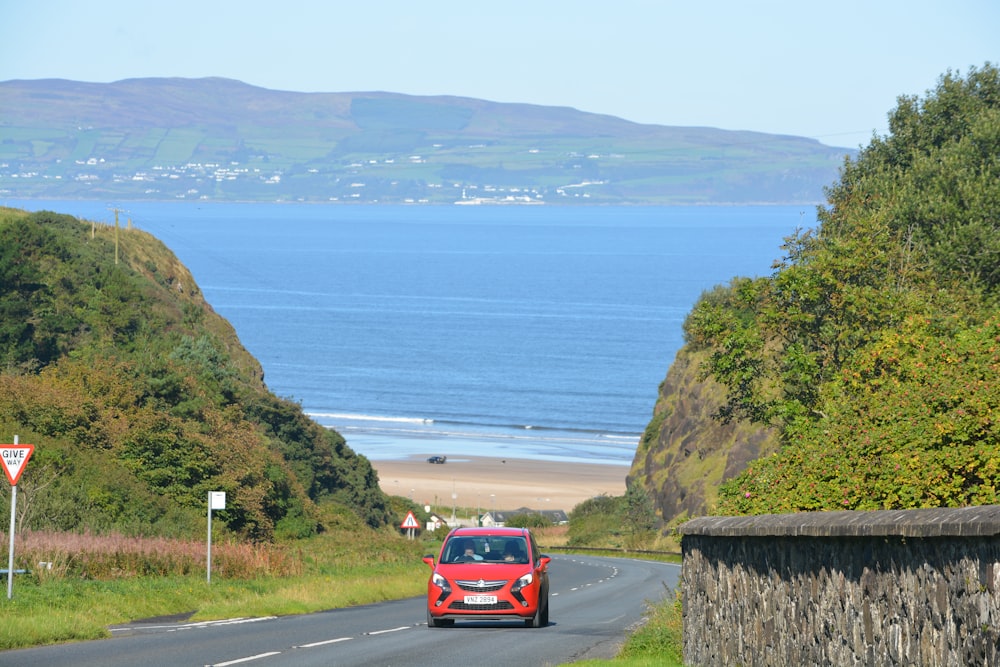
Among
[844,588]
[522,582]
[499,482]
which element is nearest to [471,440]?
[499,482]

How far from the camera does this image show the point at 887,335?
2072 centimetres

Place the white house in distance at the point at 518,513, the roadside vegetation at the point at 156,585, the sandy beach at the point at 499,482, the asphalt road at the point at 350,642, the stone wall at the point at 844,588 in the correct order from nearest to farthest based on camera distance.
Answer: the stone wall at the point at 844,588
the asphalt road at the point at 350,642
the roadside vegetation at the point at 156,585
the white house in distance at the point at 518,513
the sandy beach at the point at 499,482

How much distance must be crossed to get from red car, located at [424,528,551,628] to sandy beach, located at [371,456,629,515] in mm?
67831

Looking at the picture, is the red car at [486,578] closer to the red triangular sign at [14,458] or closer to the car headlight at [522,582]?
the car headlight at [522,582]

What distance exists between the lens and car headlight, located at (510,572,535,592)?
21719 mm

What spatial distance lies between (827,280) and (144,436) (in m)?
26.1

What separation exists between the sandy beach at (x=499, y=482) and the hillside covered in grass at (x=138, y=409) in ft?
69.1

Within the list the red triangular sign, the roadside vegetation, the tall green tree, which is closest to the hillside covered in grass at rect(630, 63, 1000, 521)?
the tall green tree

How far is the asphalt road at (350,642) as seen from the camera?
16438mm

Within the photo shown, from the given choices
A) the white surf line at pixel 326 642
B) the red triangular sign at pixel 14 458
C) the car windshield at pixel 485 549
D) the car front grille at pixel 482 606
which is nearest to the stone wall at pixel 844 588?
the white surf line at pixel 326 642

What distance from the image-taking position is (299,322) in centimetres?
19975

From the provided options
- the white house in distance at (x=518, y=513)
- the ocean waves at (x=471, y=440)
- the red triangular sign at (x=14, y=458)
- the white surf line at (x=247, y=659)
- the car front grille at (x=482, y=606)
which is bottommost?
the white house in distance at (x=518, y=513)

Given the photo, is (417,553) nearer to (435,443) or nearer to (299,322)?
(435,443)

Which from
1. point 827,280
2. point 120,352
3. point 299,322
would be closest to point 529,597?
A: point 827,280
